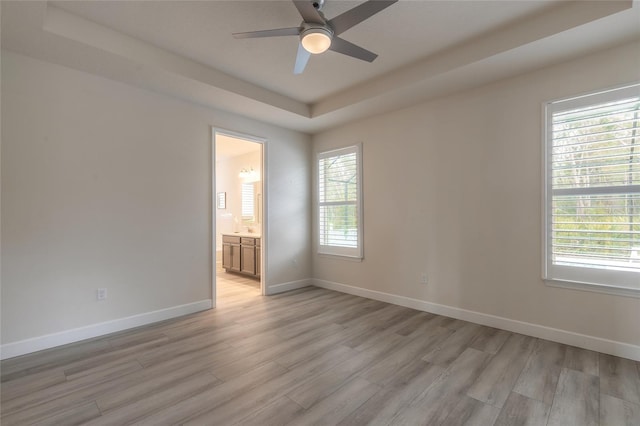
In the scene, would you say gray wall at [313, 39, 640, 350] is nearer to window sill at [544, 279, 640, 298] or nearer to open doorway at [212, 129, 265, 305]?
window sill at [544, 279, 640, 298]

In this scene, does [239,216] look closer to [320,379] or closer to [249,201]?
[249,201]

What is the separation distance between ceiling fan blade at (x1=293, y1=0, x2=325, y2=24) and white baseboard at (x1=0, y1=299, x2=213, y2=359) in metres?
3.42

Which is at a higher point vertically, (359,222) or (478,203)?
(478,203)

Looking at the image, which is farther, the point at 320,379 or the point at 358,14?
the point at 320,379

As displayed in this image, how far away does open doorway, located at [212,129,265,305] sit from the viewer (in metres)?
4.64

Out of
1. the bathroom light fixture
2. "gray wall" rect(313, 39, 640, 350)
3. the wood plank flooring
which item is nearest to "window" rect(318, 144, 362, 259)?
"gray wall" rect(313, 39, 640, 350)

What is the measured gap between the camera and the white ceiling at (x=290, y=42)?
Answer: 89.7 inches

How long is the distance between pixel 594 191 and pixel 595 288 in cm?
88

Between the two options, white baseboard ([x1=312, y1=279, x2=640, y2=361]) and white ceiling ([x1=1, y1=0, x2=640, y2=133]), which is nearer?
white ceiling ([x1=1, y1=0, x2=640, y2=133])

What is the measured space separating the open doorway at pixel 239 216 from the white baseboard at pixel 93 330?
0.50 m

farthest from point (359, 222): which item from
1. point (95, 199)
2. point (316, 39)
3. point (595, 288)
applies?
point (95, 199)

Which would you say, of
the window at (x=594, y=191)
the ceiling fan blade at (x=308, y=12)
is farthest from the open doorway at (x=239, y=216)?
the window at (x=594, y=191)

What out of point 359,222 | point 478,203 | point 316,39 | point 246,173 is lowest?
point 359,222

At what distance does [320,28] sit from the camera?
2.08 metres
